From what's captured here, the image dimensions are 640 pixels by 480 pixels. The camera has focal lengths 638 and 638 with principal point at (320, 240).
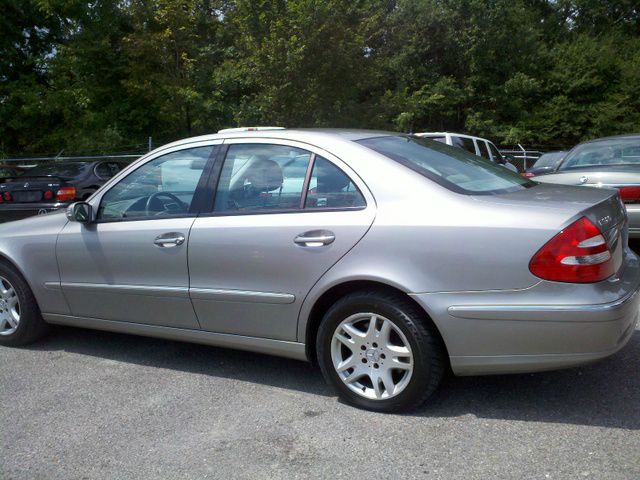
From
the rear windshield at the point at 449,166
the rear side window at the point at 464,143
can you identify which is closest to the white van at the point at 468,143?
the rear side window at the point at 464,143

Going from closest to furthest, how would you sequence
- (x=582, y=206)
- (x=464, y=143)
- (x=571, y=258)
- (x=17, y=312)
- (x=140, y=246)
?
(x=571, y=258) < (x=582, y=206) < (x=140, y=246) < (x=17, y=312) < (x=464, y=143)

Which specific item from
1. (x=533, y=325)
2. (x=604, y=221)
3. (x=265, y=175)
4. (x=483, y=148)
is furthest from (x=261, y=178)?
(x=483, y=148)

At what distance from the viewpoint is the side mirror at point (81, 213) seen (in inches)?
174

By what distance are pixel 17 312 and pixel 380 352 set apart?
303 cm

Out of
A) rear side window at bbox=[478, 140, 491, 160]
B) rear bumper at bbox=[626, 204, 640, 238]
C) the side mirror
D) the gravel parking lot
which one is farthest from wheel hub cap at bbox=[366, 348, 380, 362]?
rear side window at bbox=[478, 140, 491, 160]

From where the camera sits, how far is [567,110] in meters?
29.2

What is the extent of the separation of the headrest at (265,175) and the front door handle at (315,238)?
438 millimetres

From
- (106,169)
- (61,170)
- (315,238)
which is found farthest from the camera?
(106,169)

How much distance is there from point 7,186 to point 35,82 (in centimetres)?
1434

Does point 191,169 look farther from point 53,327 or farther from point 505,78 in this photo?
point 505,78

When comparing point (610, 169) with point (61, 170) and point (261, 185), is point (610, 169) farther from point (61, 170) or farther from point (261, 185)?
point (61, 170)

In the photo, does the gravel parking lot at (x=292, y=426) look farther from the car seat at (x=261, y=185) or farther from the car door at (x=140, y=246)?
the car seat at (x=261, y=185)

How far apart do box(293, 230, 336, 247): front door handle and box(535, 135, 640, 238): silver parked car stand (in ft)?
14.9

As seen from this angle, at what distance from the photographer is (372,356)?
3449mm
